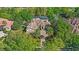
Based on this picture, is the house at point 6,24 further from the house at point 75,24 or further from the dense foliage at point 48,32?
the house at point 75,24

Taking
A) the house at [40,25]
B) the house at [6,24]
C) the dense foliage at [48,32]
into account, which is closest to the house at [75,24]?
the dense foliage at [48,32]

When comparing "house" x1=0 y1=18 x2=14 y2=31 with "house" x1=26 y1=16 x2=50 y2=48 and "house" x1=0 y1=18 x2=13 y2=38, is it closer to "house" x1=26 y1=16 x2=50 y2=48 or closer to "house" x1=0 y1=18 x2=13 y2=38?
"house" x1=0 y1=18 x2=13 y2=38

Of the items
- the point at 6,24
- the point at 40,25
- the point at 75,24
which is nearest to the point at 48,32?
the point at 40,25

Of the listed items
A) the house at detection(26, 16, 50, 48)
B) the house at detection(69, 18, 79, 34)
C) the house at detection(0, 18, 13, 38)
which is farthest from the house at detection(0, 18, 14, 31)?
the house at detection(69, 18, 79, 34)

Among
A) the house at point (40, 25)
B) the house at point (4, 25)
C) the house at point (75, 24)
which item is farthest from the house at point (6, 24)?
the house at point (75, 24)

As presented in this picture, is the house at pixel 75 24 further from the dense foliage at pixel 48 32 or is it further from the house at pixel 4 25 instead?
the house at pixel 4 25

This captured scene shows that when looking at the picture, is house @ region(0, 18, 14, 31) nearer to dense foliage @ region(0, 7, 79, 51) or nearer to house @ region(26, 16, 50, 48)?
dense foliage @ region(0, 7, 79, 51)
